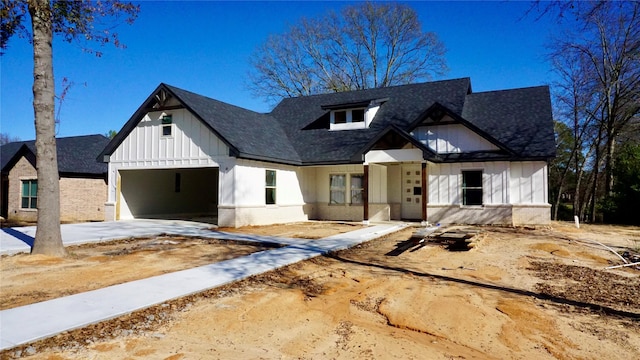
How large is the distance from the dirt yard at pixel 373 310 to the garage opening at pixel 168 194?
36.5 feet

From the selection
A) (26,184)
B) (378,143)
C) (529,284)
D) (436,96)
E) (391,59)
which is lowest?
(529,284)

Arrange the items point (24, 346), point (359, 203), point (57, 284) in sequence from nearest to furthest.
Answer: point (24, 346) → point (57, 284) → point (359, 203)

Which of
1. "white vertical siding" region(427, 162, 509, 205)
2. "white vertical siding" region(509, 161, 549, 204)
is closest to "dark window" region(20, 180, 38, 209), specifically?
"white vertical siding" region(427, 162, 509, 205)

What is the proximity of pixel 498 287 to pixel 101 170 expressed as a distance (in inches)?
915

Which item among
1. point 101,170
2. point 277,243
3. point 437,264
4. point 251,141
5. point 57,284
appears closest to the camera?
point 57,284

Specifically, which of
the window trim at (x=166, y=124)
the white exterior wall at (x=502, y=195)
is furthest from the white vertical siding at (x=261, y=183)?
the white exterior wall at (x=502, y=195)

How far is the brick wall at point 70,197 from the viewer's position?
23.3 m

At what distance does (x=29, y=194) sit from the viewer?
79.2 feet

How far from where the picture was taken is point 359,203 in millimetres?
20734

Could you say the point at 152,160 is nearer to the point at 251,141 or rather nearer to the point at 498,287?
the point at 251,141

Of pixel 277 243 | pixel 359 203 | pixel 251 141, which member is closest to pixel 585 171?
pixel 359 203

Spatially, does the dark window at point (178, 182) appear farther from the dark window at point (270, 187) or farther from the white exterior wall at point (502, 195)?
the white exterior wall at point (502, 195)

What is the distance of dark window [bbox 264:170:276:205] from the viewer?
1886 centimetres

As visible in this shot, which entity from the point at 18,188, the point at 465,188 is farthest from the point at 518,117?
the point at 18,188
